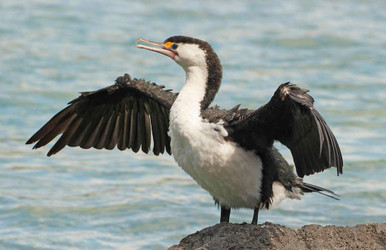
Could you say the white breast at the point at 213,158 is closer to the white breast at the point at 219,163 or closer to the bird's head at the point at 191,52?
the white breast at the point at 219,163

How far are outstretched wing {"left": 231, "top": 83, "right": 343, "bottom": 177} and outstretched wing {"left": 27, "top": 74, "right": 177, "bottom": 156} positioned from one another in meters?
1.20

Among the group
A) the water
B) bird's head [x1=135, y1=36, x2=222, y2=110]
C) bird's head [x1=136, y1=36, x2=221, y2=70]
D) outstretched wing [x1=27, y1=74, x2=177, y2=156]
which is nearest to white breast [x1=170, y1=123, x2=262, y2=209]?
bird's head [x1=135, y1=36, x2=222, y2=110]

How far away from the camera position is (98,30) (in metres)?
16.6

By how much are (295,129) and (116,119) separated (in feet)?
7.34

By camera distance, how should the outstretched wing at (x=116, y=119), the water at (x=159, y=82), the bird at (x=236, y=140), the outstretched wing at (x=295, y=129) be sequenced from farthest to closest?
the water at (x=159, y=82)
the outstretched wing at (x=116, y=119)
the bird at (x=236, y=140)
the outstretched wing at (x=295, y=129)

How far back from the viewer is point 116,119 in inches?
317

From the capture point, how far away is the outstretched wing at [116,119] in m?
7.65

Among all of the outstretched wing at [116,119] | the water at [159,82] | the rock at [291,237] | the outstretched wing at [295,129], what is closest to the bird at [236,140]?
the outstretched wing at [295,129]

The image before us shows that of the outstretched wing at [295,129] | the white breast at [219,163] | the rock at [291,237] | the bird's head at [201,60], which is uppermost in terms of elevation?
the bird's head at [201,60]

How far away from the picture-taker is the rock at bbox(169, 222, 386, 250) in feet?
19.6

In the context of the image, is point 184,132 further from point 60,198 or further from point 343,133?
point 343,133

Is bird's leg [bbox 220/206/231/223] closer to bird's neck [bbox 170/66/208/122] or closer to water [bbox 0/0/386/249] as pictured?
bird's neck [bbox 170/66/208/122]

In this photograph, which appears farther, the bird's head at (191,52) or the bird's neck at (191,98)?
the bird's head at (191,52)

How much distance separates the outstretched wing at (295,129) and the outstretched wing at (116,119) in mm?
1196
